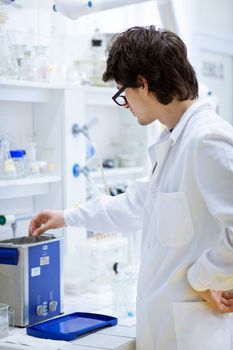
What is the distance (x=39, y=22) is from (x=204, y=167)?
1.48m

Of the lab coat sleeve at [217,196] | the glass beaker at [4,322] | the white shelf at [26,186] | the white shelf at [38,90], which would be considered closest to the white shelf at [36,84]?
the white shelf at [38,90]

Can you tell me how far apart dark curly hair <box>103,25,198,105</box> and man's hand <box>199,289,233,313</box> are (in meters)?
0.56

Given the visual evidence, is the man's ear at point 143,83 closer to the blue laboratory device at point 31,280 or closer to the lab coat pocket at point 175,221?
the lab coat pocket at point 175,221

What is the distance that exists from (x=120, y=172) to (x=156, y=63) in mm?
1435

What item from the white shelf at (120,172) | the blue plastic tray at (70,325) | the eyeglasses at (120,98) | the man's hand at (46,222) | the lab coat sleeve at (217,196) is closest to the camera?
the lab coat sleeve at (217,196)

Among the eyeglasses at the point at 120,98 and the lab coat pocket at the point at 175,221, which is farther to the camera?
the eyeglasses at the point at 120,98

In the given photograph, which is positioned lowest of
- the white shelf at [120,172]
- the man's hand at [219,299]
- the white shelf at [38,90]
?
the man's hand at [219,299]

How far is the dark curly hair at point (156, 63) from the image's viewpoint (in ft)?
5.73

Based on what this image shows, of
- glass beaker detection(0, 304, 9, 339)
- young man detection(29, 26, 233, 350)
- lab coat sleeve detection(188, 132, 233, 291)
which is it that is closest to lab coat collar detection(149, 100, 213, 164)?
young man detection(29, 26, 233, 350)

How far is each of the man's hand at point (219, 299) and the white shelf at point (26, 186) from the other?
0.98 metres

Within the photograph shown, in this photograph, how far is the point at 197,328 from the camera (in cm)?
174

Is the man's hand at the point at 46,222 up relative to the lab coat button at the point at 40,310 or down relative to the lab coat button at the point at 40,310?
up

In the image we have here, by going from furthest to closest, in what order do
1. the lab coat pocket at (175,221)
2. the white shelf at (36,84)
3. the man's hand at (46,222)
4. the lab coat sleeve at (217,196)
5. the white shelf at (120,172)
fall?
the white shelf at (120,172)
the white shelf at (36,84)
the man's hand at (46,222)
the lab coat pocket at (175,221)
the lab coat sleeve at (217,196)

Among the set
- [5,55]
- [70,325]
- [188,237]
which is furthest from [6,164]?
[188,237]
